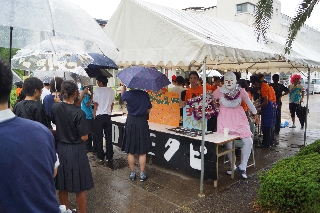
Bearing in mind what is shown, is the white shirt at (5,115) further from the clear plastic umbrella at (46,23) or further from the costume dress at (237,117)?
the costume dress at (237,117)

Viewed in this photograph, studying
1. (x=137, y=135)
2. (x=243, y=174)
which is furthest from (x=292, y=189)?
(x=137, y=135)

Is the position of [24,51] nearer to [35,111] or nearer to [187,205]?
[35,111]

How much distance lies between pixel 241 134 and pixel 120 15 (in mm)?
3195

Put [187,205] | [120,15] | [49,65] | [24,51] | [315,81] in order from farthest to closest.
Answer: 1. [315,81]
2. [49,65]
3. [24,51]
4. [120,15]
5. [187,205]

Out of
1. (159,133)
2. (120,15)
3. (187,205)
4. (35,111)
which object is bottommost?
(187,205)

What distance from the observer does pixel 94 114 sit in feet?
18.8

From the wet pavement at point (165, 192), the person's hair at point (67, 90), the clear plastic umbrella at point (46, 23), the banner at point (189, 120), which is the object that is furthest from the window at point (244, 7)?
the person's hair at point (67, 90)

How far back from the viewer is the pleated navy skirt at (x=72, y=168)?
3205mm

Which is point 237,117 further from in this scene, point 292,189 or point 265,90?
point 265,90

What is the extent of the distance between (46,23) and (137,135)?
2.57m

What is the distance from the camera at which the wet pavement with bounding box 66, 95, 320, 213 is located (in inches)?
155

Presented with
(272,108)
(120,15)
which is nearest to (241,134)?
(272,108)

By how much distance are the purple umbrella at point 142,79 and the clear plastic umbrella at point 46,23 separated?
90cm

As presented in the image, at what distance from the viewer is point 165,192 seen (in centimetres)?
443
